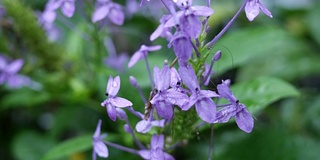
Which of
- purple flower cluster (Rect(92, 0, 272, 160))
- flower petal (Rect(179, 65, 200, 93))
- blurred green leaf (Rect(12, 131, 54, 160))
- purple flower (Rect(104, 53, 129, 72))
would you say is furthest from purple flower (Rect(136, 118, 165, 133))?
blurred green leaf (Rect(12, 131, 54, 160))

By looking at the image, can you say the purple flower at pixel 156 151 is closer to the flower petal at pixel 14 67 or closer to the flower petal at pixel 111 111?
the flower petal at pixel 111 111

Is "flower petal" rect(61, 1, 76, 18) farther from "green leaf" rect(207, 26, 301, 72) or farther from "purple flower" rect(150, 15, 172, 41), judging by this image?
"green leaf" rect(207, 26, 301, 72)

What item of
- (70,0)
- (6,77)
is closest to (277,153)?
(70,0)

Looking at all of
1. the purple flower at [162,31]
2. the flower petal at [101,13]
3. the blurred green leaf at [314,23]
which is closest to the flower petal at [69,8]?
the flower petal at [101,13]

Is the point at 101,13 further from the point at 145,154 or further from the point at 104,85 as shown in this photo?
the point at 145,154

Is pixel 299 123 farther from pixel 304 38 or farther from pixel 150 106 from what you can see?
pixel 150 106

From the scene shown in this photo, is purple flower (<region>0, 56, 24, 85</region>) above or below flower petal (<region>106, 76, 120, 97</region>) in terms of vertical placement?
below

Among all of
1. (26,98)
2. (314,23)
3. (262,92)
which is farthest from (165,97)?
(314,23)
